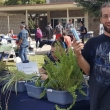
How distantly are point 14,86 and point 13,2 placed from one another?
36.6 metres

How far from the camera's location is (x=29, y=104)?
257cm

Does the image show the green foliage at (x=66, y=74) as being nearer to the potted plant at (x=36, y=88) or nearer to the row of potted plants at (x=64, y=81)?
the row of potted plants at (x=64, y=81)

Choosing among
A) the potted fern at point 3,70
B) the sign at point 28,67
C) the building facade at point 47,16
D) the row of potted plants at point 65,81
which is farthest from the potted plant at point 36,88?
the building facade at point 47,16

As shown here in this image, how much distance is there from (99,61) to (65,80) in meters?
0.38

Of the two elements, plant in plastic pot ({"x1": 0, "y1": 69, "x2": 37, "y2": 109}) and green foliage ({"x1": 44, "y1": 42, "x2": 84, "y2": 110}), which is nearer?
green foliage ({"x1": 44, "y1": 42, "x2": 84, "y2": 110})

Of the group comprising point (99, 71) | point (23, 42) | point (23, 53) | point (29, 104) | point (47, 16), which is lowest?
point (47, 16)

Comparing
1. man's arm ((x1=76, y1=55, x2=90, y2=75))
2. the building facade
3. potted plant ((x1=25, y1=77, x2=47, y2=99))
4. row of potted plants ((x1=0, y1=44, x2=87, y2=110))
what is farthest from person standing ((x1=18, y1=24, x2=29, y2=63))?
the building facade

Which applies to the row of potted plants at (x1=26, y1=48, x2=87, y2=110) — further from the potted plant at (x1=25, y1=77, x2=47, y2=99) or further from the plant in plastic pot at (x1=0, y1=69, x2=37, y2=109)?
the plant in plastic pot at (x1=0, y1=69, x2=37, y2=109)

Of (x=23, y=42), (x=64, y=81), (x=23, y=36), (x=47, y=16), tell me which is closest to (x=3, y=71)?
(x=64, y=81)

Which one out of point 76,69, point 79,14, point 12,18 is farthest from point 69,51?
point 12,18

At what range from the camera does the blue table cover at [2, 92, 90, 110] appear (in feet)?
7.83

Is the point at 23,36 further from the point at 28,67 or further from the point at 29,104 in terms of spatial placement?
the point at 29,104

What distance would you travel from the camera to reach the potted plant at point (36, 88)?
246 centimetres

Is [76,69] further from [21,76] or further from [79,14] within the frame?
[79,14]
